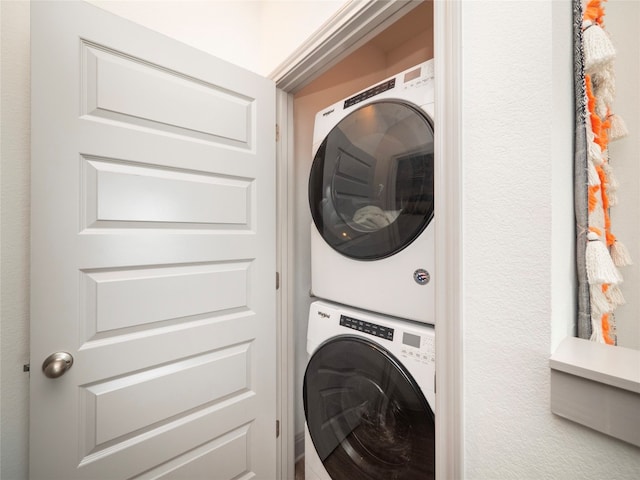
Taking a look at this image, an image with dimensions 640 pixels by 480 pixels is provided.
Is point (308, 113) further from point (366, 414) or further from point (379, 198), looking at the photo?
point (366, 414)

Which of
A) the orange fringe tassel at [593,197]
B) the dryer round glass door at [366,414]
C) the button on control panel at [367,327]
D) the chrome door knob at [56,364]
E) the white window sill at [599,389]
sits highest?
the orange fringe tassel at [593,197]

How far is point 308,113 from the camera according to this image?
63.0 inches

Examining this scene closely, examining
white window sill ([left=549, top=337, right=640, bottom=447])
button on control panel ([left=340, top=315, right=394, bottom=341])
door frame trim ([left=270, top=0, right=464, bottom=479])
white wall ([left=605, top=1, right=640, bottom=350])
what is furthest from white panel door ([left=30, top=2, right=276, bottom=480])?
white wall ([left=605, top=1, right=640, bottom=350])

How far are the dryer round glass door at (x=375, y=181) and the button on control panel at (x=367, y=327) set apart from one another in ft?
0.78

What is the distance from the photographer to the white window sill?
0.43 m

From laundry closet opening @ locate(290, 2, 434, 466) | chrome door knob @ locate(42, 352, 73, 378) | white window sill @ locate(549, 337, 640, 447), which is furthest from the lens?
laundry closet opening @ locate(290, 2, 434, 466)

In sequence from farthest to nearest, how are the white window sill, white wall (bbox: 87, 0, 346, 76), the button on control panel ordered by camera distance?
A: white wall (bbox: 87, 0, 346, 76)
the button on control panel
the white window sill

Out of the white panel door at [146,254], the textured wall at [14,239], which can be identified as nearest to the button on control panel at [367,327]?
the white panel door at [146,254]

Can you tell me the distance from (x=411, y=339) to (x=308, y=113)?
1351 mm

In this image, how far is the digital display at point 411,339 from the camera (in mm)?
831

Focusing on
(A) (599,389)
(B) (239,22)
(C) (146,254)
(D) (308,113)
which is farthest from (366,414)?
(B) (239,22)

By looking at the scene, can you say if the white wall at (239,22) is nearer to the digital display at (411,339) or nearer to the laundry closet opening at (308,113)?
the laundry closet opening at (308,113)

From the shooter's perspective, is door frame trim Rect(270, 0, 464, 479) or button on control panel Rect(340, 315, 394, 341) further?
button on control panel Rect(340, 315, 394, 341)

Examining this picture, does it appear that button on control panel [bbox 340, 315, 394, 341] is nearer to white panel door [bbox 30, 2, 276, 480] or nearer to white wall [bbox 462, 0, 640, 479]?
white wall [bbox 462, 0, 640, 479]
